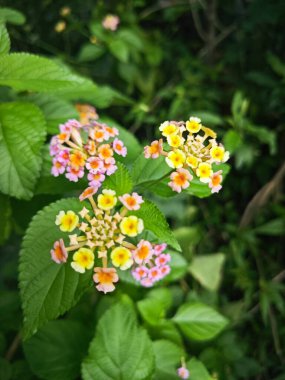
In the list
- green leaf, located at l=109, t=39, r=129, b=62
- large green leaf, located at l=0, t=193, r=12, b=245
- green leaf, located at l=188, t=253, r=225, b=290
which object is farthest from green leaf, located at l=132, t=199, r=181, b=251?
green leaf, located at l=109, t=39, r=129, b=62

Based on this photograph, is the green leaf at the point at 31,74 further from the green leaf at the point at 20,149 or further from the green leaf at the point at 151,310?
the green leaf at the point at 151,310

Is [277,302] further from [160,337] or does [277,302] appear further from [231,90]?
[231,90]

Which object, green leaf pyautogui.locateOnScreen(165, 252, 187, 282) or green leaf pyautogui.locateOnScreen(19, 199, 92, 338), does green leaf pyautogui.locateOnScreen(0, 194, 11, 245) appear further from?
green leaf pyautogui.locateOnScreen(165, 252, 187, 282)

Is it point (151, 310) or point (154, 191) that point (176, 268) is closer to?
point (151, 310)

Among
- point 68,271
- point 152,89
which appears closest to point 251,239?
point 152,89

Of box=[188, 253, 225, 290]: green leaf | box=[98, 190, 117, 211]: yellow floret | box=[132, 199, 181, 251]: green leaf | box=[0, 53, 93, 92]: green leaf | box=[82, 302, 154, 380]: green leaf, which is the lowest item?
box=[188, 253, 225, 290]: green leaf
